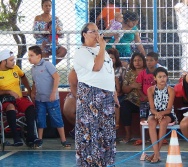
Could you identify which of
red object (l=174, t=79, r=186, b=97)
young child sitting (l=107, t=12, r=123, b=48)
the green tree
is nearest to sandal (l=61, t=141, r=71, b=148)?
red object (l=174, t=79, r=186, b=97)

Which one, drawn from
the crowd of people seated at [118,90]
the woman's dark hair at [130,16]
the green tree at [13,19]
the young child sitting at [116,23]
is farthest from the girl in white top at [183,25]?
the green tree at [13,19]

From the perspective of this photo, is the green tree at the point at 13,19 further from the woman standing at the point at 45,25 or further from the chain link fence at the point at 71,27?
the woman standing at the point at 45,25

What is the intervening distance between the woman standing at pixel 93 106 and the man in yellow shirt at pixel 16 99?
2.23 metres

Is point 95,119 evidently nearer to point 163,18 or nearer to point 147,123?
point 147,123

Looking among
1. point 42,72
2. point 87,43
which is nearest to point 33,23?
point 42,72

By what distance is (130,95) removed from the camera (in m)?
10.5

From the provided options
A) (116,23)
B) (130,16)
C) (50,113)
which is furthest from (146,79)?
(116,23)

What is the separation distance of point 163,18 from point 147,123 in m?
4.29

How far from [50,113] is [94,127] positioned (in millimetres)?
2702

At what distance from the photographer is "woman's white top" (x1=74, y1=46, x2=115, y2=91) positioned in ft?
24.7

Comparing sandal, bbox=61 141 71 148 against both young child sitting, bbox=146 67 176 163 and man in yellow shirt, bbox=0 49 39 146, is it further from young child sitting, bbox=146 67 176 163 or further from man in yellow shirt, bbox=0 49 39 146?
young child sitting, bbox=146 67 176 163

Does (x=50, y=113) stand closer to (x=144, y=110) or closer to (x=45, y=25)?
(x=144, y=110)

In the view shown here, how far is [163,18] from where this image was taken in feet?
42.4

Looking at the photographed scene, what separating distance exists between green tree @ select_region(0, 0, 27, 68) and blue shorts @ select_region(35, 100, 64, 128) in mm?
1741
